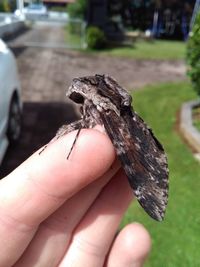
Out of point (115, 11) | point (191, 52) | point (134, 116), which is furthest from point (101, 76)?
point (115, 11)

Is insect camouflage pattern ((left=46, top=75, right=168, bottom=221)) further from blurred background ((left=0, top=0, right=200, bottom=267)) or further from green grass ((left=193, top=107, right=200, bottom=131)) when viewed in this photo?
green grass ((left=193, top=107, right=200, bottom=131))

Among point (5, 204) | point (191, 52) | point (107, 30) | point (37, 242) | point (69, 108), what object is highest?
point (5, 204)

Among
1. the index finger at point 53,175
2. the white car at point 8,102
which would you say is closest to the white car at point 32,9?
the white car at point 8,102

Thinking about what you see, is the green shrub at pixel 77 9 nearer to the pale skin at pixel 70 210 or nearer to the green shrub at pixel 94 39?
the green shrub at pixel 94 39

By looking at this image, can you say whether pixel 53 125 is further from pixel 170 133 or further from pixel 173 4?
pixel 173 4

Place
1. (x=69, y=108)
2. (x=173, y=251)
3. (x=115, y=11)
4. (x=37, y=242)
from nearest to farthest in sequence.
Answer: (x=37, y=242)
(x=173, y=251)
(x=69, y=108)
(x=115, y=11)

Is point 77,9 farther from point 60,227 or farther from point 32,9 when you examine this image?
point 60,227

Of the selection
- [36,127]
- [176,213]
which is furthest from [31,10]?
[176,213]
